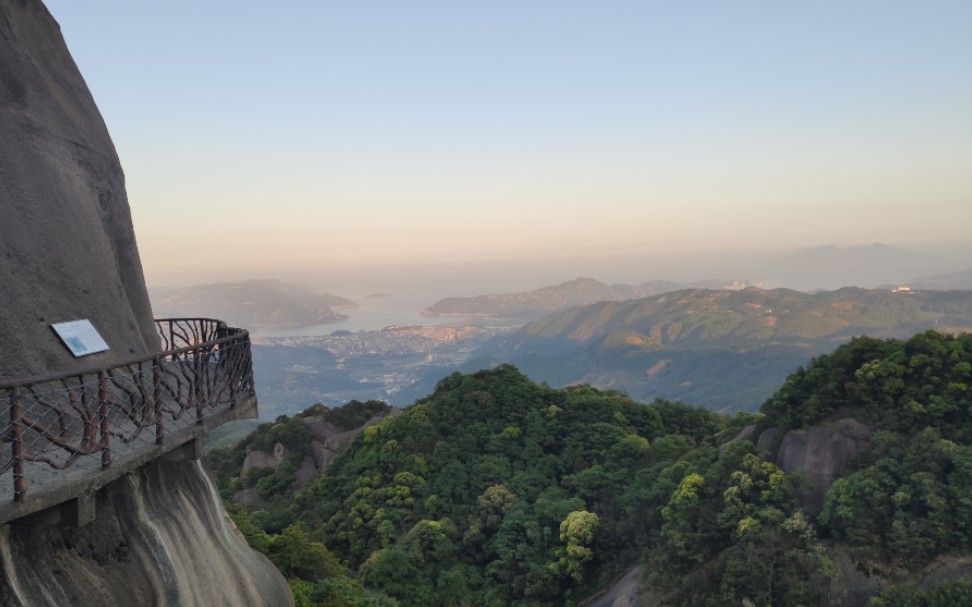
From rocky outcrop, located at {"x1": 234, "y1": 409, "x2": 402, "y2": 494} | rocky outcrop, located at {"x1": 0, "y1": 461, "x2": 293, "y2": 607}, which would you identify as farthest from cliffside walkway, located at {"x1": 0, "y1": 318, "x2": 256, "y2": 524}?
rocky outcrop, located at {"x1": 234, "y1": 409, "x2": 402, "y2": 494}

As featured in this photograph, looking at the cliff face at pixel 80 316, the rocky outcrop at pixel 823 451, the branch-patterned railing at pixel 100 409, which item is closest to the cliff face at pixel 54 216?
the cliff face at pixel 80 316

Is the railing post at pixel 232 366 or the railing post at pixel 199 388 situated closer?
the railing post at pixel 199 388

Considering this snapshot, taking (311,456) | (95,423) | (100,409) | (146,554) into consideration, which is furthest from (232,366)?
(311,456)

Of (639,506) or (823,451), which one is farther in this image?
(639,506)

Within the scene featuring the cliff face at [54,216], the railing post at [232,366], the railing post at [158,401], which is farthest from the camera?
the railing post at [232,366]

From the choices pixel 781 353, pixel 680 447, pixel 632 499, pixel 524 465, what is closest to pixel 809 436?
pixel 632 499

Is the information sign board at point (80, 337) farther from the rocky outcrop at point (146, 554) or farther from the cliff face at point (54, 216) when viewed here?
the rocky outcrop at point (146, 554)

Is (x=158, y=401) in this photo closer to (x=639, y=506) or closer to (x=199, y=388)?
(x=199, y=388)
